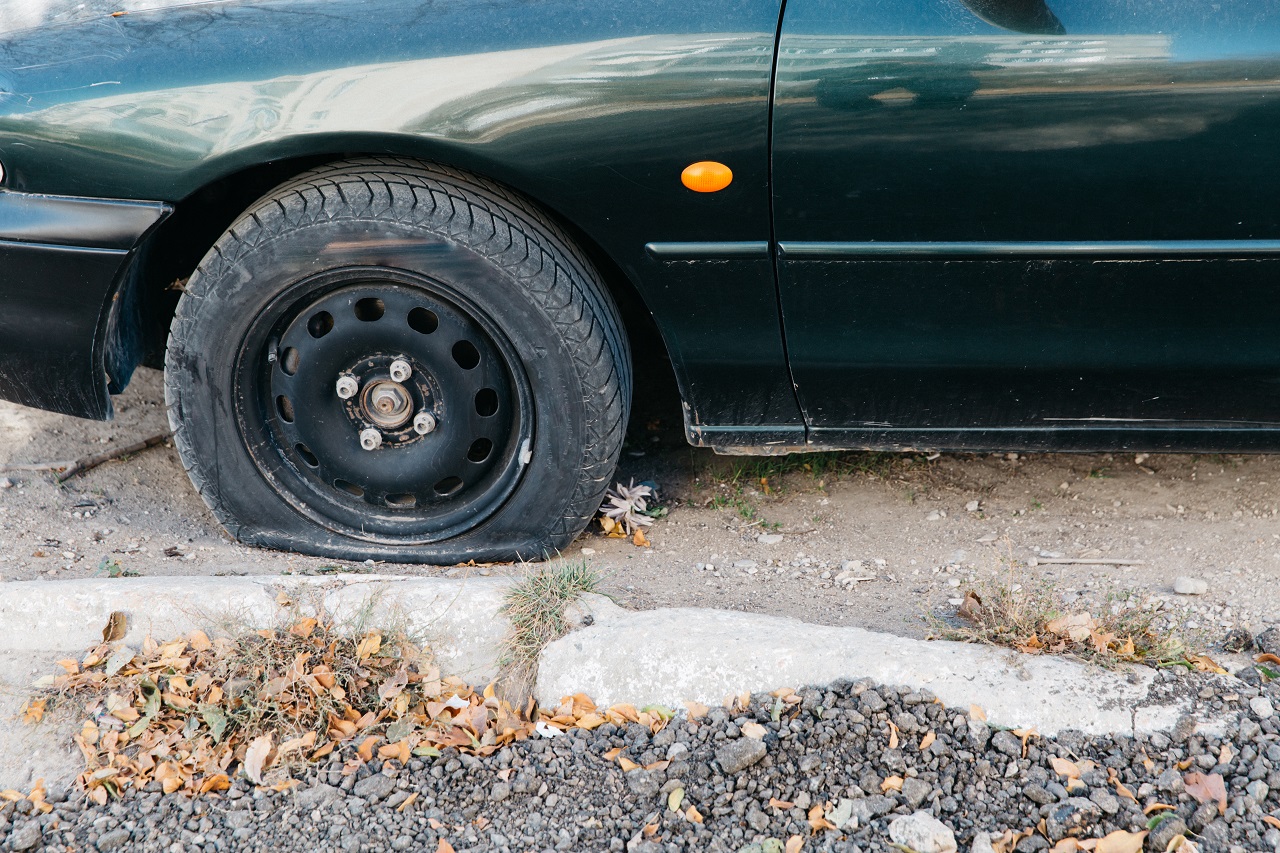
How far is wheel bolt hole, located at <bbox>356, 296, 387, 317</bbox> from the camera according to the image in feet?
8.30

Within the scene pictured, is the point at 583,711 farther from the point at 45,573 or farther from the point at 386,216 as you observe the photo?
the point at 45,573

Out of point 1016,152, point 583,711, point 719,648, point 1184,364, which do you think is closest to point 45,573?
point 583,711

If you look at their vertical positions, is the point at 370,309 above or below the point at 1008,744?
above

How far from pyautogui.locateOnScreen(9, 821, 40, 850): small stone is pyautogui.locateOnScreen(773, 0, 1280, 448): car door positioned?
179 centimetres

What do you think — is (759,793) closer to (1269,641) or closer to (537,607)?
(537,607)

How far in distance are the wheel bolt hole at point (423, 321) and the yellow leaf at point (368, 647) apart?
0.73m

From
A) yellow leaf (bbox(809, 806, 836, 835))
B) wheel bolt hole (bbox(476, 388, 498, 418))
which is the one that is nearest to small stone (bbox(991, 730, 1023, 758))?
yellow leaf (bbox(809, 806, 836, 835))

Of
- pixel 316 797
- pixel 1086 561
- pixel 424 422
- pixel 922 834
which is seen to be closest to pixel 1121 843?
pixel 922 834

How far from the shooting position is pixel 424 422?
2.53 m

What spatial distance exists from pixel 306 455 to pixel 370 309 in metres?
0.44

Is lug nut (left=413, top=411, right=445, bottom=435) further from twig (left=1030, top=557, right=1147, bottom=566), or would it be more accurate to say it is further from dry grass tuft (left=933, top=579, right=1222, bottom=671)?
twig (left=1030, top=557, right=1147, bottom=566)

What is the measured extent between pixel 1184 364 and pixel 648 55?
135cm

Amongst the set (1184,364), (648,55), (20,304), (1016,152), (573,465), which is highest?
(648,55)

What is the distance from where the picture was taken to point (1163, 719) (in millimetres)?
1928
